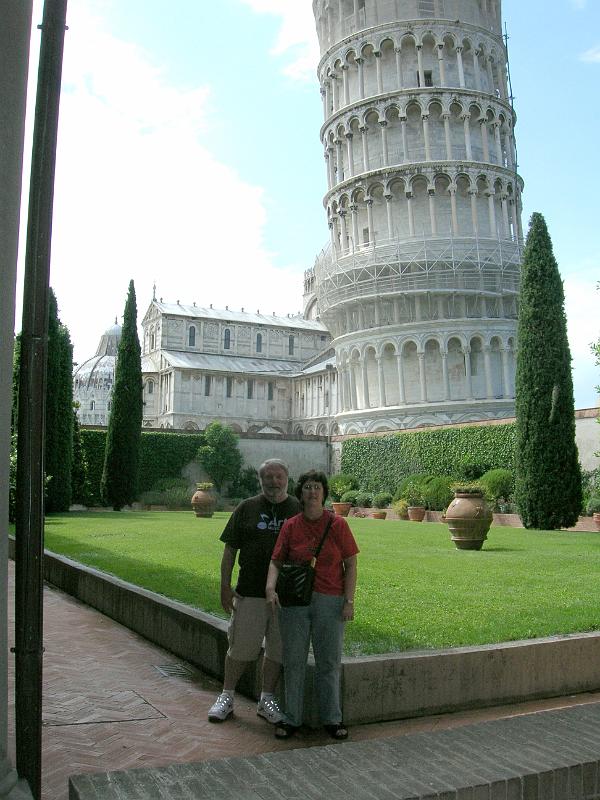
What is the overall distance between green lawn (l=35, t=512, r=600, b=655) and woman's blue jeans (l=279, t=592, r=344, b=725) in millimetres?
1012

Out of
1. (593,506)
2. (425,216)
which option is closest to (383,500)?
(593,506)

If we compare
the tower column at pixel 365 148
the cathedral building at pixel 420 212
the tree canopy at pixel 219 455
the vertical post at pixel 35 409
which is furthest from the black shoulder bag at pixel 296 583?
the tower column at pixel 365 148

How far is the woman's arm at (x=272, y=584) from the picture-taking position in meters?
5.29

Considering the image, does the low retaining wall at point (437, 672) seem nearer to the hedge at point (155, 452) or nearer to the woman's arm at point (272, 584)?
the woman's arm at point (272, 584)

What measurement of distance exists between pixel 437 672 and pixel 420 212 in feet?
165

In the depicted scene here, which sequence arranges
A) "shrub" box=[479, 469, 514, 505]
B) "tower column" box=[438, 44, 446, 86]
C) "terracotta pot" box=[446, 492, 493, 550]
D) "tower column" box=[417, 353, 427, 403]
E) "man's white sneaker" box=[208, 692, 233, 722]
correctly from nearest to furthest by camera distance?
"man's white sneaker" box=[208, 692, 233, 722], "terracotta pot" box=[446, 492, 493, 550], "shrub" box=[479, 469, 514, 505], "tower column" box=[417, 353, 427, 403], "tower column" box=[438, 44, 446, 86]

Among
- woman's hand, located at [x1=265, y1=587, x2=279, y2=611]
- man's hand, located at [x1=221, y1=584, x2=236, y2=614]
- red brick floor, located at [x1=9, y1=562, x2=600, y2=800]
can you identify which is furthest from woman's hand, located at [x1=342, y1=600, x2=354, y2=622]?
man's hand, located at [x1=221, y1=584, x2=236, y2=614]

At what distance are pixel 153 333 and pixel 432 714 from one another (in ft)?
267

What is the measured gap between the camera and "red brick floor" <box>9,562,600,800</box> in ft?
16.1

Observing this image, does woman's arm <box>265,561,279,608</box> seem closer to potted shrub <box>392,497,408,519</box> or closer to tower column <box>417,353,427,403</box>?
potted shrub <box>392,497,408,519</box>

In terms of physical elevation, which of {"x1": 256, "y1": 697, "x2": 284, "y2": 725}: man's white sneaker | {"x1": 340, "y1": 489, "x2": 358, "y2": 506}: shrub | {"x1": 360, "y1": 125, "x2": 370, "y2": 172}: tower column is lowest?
{"x1": 256, "y1": 697, "x2": 284, "y2": 725}: man's white sneaker

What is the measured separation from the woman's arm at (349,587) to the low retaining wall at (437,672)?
0.60 m

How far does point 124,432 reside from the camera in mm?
34969

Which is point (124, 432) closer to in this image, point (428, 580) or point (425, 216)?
point (428, 580)
